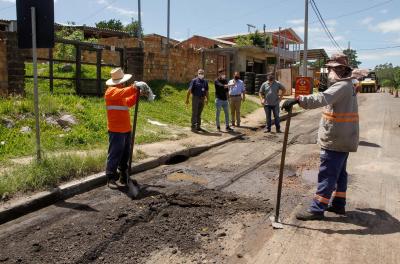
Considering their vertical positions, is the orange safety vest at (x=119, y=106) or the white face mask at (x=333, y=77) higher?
the white face mask at (x=333, y=77)

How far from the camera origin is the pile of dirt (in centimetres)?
405

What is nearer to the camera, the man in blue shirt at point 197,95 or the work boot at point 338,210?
the work boot at point 338,210

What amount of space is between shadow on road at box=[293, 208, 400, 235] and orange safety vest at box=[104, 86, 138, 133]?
3047 millimetres

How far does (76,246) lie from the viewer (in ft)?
13.8

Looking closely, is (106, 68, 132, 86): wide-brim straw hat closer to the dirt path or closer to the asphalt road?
the asphalt road

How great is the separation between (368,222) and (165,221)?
2.37 meters

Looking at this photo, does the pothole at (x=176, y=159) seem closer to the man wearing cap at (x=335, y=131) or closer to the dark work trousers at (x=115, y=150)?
the dark work trousers at (x=115, y=150)

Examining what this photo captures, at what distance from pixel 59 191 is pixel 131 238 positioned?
198cm

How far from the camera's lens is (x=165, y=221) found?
487 centimetres

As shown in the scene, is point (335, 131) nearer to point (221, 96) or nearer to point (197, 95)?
point (197, 95)

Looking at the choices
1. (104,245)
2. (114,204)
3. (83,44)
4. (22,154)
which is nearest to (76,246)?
(104,245)

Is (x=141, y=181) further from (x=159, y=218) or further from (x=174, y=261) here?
(x=174, y=261)

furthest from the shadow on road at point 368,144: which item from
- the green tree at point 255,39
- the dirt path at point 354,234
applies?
the green tree at point 255,39

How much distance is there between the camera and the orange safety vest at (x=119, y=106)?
6.34 metres
